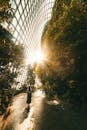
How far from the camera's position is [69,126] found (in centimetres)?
1534

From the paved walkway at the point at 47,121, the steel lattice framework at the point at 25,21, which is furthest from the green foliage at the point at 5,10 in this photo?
the paved walkway at the point at 47,121

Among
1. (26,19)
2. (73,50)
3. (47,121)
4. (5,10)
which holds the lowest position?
(47,121)

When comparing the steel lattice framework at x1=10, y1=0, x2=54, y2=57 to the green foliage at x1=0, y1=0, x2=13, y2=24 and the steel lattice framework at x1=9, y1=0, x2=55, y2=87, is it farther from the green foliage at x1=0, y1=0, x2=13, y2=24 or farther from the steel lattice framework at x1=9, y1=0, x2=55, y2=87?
the green foliage at x1=0, y1=0, x2=13, y2=24

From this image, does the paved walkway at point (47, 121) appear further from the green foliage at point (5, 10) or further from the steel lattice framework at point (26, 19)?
the green foliage at point (5, 10)

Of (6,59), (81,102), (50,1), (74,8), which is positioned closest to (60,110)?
(81,102)

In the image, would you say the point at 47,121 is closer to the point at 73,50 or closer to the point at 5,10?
the point at 73,50

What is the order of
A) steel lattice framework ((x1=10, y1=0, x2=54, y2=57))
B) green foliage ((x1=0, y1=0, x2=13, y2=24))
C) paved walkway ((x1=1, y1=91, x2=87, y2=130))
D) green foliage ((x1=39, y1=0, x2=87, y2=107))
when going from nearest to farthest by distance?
green foliage ((x1=0, y1=0, x2=13, y2=24))
paved walkway ((x1=1, y1=91, x2=87, y2=130))
green foliage ((x1=39, y1=0, x2=87, y2=107))
steel lattice framework ((x1=10, y1=0, x2=54, y2=57))

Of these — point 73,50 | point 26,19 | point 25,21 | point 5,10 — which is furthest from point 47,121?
point 26,19

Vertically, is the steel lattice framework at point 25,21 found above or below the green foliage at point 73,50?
above

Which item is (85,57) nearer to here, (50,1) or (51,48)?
(51,48)

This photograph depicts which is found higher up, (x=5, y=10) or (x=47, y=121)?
(x=5, y=10)

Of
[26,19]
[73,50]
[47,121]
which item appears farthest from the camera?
[26,19]

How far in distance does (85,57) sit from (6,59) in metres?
7.88

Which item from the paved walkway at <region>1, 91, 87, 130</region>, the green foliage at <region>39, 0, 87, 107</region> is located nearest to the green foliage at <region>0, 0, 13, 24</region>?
the paved walkway at <region>1, 91, 87, 130</region>
